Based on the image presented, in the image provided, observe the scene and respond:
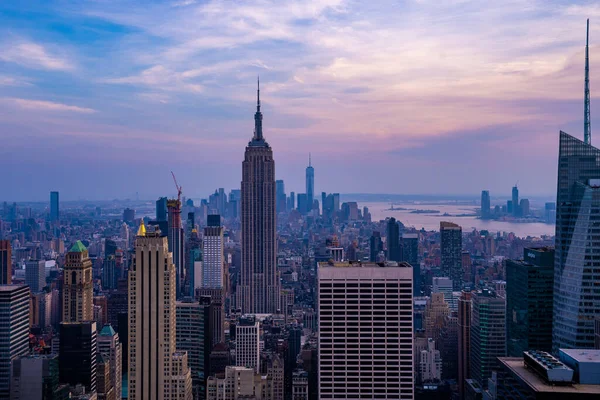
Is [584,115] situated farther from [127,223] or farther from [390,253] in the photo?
[127,223]

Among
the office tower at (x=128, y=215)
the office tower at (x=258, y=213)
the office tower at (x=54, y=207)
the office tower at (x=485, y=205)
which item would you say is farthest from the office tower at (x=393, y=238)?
the office tower at (x=54, y=207)

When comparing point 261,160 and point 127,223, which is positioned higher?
point 261,160

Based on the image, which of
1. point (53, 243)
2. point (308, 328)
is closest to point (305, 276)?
point (308, 328)

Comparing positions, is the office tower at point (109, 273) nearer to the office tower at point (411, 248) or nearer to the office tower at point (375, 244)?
the office tower at point (375, 244)

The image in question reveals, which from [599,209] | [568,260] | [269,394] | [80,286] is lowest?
[269,394]

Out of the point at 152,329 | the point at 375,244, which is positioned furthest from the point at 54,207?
the point at 375,244

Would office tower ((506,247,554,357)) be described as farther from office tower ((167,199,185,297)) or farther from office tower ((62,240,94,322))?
office tower ((167,199,185,297))

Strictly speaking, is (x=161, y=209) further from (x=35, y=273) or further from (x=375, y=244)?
(x=375, y=244)
